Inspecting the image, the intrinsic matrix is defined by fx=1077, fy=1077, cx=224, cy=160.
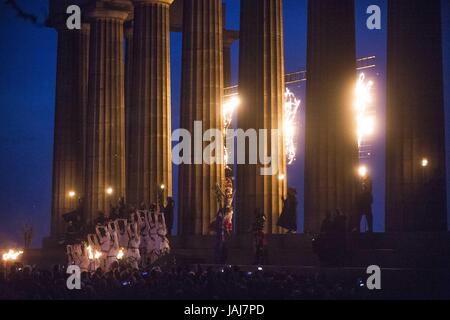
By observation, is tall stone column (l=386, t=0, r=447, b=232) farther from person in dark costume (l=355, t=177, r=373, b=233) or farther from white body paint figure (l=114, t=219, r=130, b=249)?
white body paint figure (l=114, t=219, r=130, b=249)

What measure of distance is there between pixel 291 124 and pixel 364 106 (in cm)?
952

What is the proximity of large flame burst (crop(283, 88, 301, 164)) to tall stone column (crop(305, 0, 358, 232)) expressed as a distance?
3112cm

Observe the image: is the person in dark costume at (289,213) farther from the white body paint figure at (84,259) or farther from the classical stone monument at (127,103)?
the white body paint figure at (84,259)

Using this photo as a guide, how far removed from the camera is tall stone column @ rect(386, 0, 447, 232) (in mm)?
40406

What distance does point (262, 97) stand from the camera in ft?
168

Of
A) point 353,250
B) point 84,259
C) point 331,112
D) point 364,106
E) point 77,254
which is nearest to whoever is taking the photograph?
point 353,250

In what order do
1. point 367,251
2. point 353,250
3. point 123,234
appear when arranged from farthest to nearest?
point 123,234 < point 353,250 < point 367,251

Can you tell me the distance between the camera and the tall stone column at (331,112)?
45.9 m

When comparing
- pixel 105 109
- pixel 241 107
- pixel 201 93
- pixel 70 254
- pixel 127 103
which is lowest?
pixel 70 254

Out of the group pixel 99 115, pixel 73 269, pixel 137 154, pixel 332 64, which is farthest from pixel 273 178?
pixel 99 115

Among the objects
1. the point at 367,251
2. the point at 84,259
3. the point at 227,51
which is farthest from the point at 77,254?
the point at 227,51

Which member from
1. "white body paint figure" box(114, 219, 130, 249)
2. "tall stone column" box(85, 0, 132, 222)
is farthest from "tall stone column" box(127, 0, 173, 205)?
"white body paint figure" box(114, 219, 130, 249)

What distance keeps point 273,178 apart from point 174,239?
9.19m

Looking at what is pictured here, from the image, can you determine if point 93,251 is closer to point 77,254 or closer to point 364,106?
point 77,254
